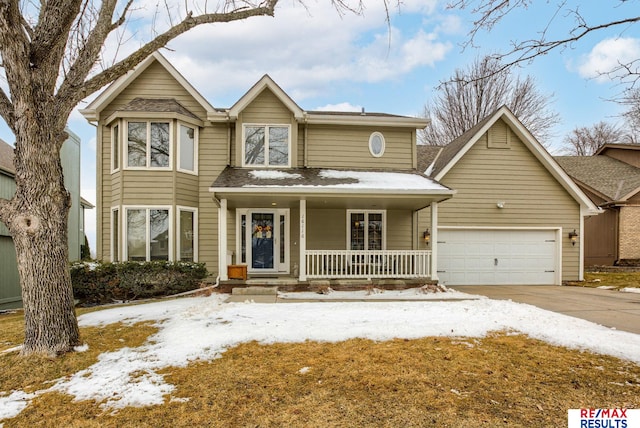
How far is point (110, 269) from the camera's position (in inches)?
358

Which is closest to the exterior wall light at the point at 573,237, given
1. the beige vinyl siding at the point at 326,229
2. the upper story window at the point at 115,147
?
the beige vinyl siding at the point at 326,229

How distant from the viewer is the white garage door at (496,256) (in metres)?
11.8

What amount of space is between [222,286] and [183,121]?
5068mm

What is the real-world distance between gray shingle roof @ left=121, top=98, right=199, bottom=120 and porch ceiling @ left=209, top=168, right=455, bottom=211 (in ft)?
7.48

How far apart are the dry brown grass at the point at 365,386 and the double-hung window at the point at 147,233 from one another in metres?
5.27

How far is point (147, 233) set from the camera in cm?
1008

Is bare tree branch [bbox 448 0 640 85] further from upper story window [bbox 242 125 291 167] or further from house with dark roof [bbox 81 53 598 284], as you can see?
upper story window [bbox 242 125 291 167]

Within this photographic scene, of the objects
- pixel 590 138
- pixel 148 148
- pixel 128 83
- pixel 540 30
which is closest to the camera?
pixel 540 30

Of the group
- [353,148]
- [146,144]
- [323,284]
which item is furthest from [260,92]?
[323,284]

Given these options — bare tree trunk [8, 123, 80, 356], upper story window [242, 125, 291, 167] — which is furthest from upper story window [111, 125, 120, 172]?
bare tree trunk [8, 123, 80, 356]

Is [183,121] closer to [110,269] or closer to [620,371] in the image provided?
[110,269]

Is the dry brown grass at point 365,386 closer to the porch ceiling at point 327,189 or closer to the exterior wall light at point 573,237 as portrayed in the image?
the porch ceiling at point 327,189

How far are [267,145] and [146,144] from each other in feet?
11.6

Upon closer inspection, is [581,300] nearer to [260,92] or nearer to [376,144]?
[376,144]
